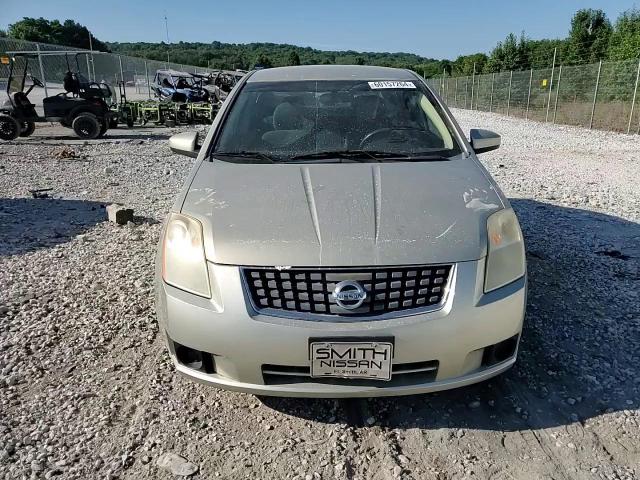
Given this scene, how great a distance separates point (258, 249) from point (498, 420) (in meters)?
1.43

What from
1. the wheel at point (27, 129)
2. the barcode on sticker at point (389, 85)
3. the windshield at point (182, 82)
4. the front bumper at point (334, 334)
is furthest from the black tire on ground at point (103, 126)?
the front bumper at point (334, 334)

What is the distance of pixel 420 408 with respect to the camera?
8.26 feet

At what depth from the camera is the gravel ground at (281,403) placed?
217cm

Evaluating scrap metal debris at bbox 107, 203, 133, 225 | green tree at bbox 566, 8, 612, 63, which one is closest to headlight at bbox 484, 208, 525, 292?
scrap metal debris at bbox 107, 203, 133, 225

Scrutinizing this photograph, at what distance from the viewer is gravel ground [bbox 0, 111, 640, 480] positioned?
2.17 metres

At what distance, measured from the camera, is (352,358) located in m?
2.06

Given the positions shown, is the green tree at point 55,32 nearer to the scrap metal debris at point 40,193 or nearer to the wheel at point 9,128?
the wheel at point 9,128

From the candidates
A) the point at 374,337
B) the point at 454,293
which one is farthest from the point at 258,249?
the point at 454,293

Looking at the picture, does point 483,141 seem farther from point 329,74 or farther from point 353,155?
point 329,74

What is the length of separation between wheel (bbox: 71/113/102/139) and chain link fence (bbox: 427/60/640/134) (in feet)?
29.2

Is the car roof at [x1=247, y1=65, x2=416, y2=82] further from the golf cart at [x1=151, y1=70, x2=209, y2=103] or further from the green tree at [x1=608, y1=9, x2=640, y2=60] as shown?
the green tree at [x1=608, y1=9, x2=640, y2=60]

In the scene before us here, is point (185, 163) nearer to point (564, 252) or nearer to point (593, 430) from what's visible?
point (564, 252)

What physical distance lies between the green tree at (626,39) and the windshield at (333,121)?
2349cm

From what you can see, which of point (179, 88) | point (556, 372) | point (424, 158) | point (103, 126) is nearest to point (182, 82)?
point (179, 88)
